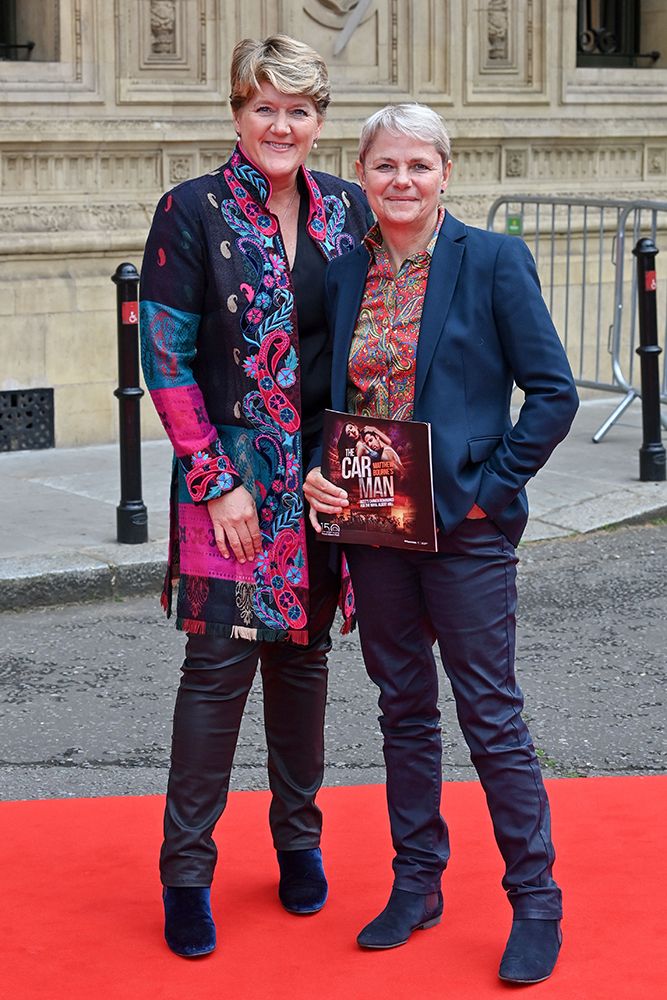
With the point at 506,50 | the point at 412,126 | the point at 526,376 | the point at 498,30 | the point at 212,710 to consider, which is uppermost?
the point at 498,30

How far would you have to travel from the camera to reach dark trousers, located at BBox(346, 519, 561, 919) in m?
3.51

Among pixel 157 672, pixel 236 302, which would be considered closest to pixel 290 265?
pixel 236 302

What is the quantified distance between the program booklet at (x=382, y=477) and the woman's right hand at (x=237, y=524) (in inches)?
8.8

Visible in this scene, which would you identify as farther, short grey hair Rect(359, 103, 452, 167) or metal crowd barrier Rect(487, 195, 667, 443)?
metal crowd barrier Rect(487, 195, 667, 443)

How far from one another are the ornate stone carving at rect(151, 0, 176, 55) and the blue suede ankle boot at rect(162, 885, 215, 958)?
697 cm

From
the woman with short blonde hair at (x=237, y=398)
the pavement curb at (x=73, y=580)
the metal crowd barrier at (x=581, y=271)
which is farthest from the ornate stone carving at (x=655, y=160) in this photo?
the woman with short blonde hair at (x=237, y=398)

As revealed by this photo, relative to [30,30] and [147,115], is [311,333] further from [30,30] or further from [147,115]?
[30,30]

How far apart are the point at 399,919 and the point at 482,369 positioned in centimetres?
121

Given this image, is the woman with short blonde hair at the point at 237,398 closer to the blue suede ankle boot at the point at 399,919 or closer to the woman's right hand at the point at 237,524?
the woman's right hand at the point at 237,524

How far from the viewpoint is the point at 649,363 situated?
8742 millimetres

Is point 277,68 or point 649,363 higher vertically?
point 277,68

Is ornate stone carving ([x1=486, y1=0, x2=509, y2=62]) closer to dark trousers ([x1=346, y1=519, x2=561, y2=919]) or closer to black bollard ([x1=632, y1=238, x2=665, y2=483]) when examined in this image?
black bollard ([x1=632, y1=238, x2=665, y2=483])

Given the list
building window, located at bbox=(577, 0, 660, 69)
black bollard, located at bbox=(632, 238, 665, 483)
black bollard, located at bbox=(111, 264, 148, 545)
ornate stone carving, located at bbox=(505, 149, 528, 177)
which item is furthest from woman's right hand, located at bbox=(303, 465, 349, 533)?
building window, located at bbox=(577, 0, 660, 69)

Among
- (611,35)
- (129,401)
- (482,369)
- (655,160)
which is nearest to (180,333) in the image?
(482,369)
